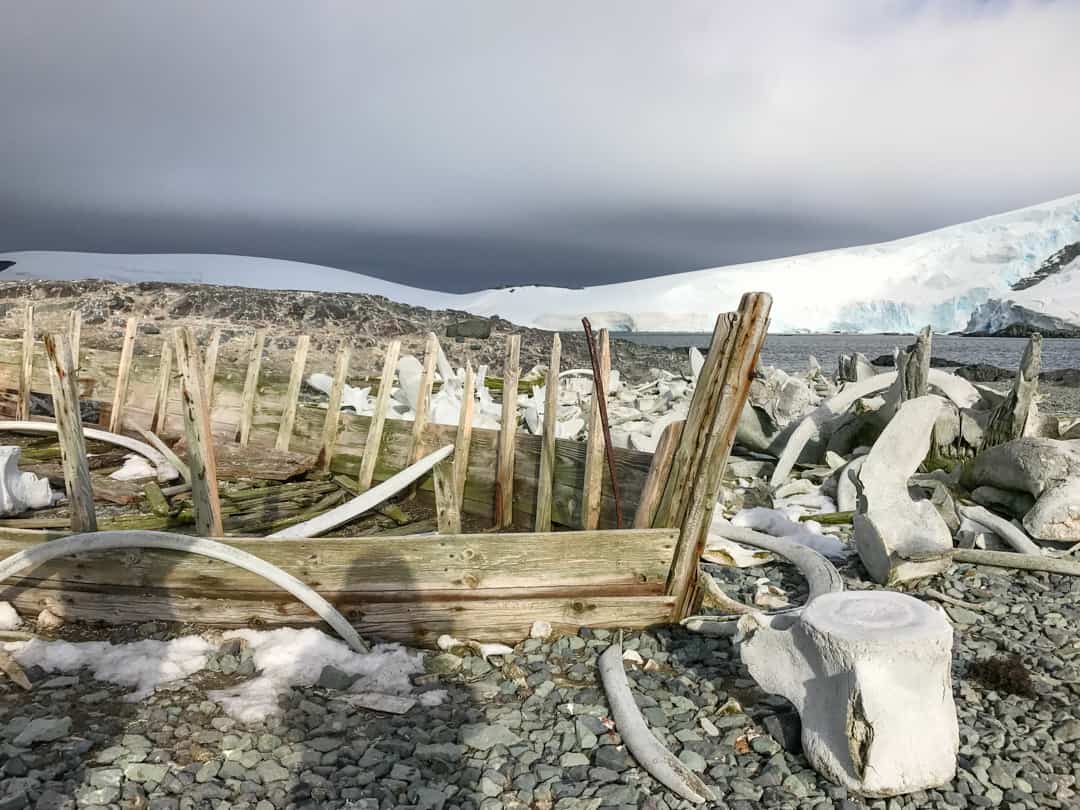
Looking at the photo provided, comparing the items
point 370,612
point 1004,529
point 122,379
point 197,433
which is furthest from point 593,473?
point 122,379

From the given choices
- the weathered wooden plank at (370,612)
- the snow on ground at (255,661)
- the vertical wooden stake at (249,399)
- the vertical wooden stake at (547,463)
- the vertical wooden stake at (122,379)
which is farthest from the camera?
the vertical wooden stake at (122,379)

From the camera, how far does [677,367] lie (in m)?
30.0

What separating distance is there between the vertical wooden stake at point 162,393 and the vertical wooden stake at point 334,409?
2770 millimetres

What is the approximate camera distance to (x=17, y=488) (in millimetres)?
5918

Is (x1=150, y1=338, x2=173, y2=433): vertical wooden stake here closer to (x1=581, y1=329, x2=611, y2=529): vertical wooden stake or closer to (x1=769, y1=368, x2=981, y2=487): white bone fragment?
(x1=581, y1=329, x2=611, y2=529): vertical wooden stake

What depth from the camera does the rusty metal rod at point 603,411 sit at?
15.0 feet

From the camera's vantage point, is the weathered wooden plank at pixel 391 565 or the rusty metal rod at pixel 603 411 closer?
the weathered wooden plank at pixel 391 565

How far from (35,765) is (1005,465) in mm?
7903

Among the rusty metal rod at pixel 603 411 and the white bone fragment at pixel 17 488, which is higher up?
the rusty metal rod at pixel 603 411

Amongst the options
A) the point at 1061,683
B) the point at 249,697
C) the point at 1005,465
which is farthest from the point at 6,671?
the point at 1005,465

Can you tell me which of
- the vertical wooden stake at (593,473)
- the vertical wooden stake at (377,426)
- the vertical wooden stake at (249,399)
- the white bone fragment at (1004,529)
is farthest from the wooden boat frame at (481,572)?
the white bone fragment at (1004,529)

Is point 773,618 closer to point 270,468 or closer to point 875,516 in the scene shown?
point 875,516

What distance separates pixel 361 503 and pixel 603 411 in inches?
78.9

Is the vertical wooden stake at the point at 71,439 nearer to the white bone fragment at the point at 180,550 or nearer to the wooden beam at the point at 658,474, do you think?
the white bone fragment at the point at 180,550
